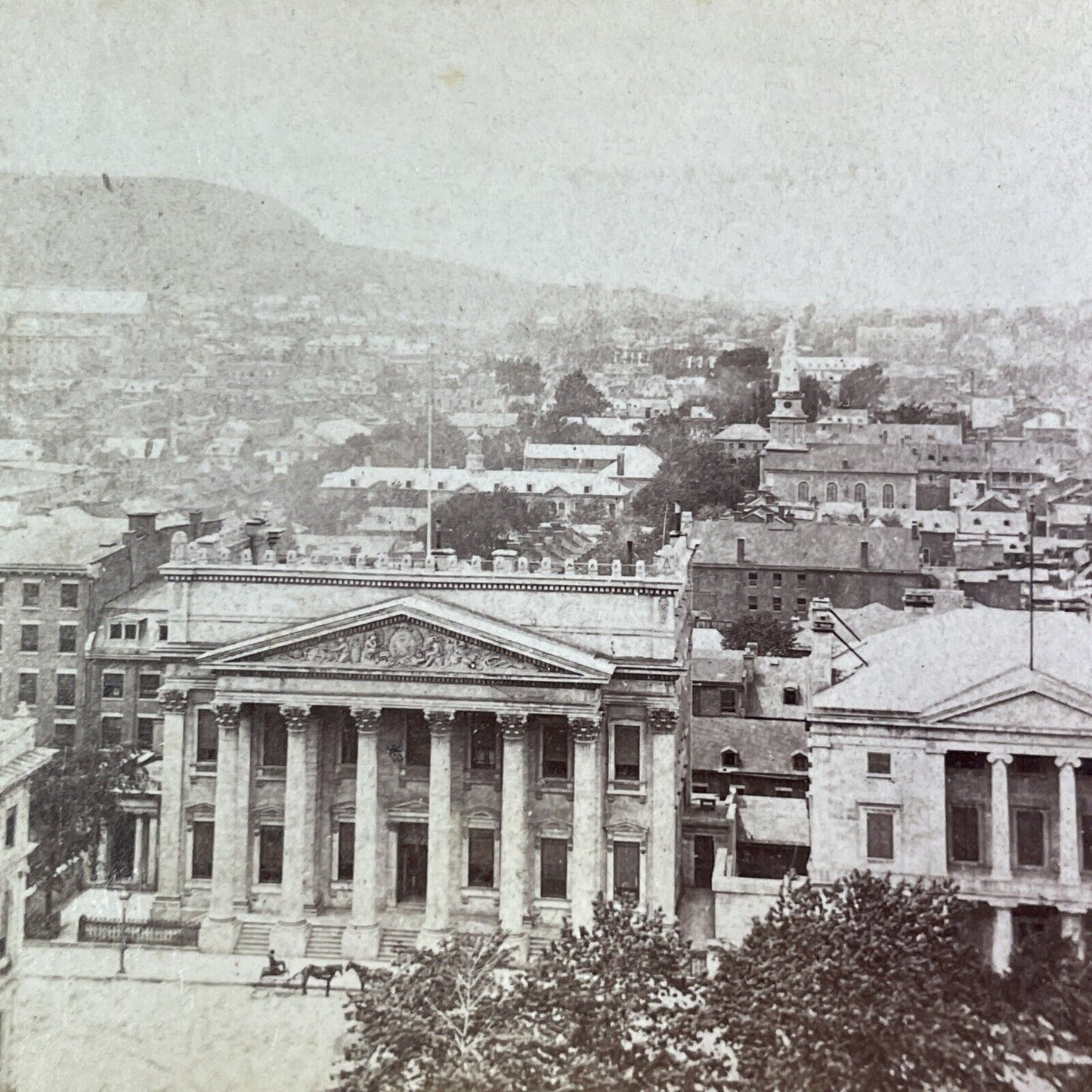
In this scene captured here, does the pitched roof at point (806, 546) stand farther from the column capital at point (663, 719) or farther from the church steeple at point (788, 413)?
the column capital at point (663, 719)

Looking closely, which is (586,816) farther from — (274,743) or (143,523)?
(143,523)

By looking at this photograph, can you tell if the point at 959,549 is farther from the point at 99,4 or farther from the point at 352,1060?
the point at 99,4

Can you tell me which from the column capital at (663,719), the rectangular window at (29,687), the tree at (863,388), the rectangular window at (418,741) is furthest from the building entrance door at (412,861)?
the tree at (863,388)

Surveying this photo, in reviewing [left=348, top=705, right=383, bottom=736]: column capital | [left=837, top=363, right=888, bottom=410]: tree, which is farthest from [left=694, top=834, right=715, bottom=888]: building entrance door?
[left=837, top=363, right=888, bottom=410]: tree

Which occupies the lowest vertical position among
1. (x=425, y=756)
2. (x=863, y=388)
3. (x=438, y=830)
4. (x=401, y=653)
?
(x=438, y=830)

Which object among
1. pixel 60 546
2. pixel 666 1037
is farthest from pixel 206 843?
pixel 666 1037

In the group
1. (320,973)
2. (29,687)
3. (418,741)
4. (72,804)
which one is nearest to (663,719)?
(418,741)
